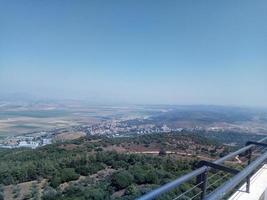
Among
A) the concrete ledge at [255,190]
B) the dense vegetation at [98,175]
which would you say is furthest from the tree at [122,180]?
the concrete ledge at [255,190]

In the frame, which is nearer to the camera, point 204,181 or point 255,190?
point 204,181

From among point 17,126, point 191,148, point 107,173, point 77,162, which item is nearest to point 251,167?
point 107,173

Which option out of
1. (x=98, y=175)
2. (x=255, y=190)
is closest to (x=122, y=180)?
(x=98, y=175)

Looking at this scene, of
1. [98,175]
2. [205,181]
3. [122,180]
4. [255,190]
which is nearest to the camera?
[205,181]

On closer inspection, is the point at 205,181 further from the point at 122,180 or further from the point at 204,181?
the point at 122,180

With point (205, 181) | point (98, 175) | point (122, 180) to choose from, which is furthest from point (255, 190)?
point (98, 175)

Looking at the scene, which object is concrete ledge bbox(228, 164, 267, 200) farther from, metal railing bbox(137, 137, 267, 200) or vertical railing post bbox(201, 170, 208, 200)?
vertical railing post bbox(201, 170, 208, 200)

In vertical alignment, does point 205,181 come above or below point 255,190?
above

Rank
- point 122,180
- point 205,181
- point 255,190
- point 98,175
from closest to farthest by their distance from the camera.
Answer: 1. point 205,181
2. point 255,190
3. point 122,180
4. point 98,175

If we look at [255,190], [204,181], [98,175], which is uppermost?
[204,181]

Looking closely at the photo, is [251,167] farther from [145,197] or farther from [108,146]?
[108,146]

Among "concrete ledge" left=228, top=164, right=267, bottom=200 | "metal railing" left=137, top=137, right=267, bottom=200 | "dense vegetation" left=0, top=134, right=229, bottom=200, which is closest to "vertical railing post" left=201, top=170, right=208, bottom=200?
"metal railing" left=137, top=137, right=267, bottom=200
